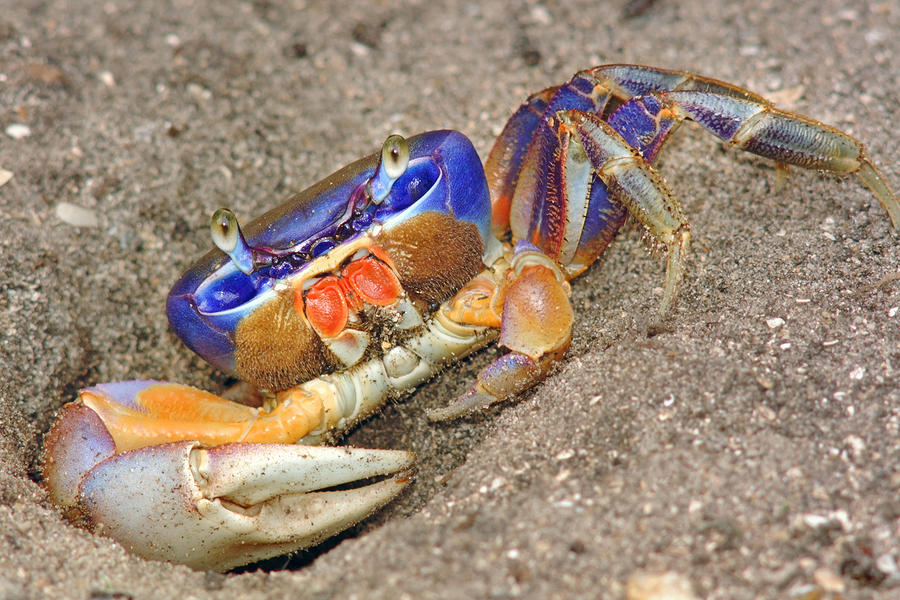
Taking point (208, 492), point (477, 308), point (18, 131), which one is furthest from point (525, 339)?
point (18, 131)

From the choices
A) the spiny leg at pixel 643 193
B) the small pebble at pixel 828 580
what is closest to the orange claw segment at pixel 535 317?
the spiny leg at pixel 643 193

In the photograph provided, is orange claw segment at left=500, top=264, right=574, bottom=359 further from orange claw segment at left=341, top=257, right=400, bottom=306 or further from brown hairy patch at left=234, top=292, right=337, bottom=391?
brown hairy patch at left=234, top=292, right=337, bottom=391

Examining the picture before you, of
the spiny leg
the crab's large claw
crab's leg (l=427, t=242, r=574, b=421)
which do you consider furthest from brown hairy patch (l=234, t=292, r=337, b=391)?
the spiny leg

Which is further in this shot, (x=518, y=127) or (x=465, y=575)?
(x=518, y=127)

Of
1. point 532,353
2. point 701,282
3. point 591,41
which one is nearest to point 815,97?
point 591,41

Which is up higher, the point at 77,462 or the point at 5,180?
the point at 5,180

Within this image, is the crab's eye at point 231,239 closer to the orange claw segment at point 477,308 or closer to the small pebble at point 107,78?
the orange claw segment at point 477,308

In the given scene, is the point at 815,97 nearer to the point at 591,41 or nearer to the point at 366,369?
the point at 591,41
